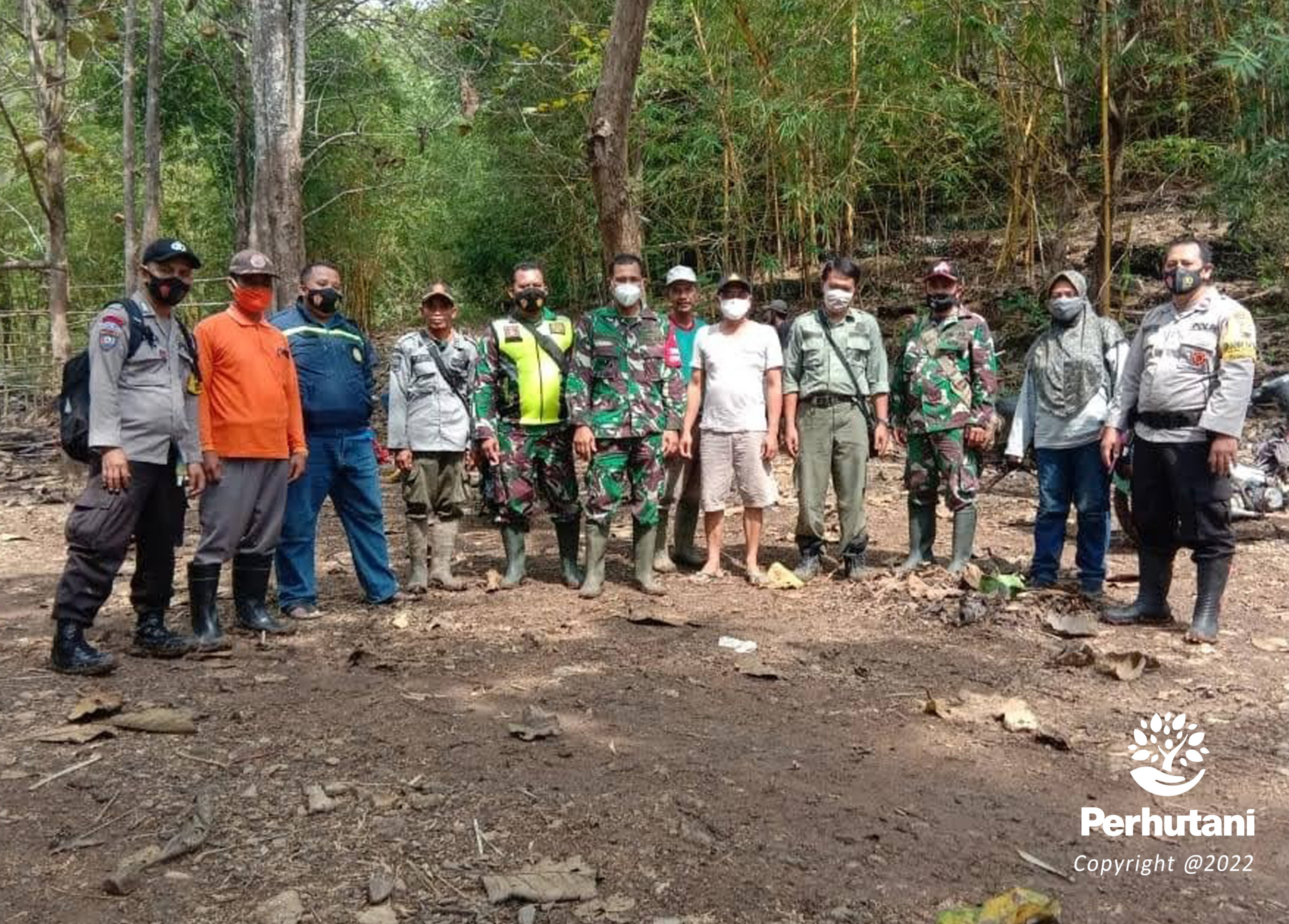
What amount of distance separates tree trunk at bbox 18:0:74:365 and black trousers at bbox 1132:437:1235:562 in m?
10.2

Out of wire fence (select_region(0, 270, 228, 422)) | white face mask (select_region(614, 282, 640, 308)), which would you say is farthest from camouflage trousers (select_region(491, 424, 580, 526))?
wire fence (select_region(0, 270, 228, 422))

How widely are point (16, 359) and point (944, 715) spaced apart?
14.7 meters

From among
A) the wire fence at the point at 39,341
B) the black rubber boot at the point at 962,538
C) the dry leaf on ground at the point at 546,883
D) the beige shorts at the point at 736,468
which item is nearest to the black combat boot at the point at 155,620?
the dry leaf on ground at the point at 546,883

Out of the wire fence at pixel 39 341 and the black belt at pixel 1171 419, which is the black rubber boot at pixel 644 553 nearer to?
the black belt at pixel 1171 419

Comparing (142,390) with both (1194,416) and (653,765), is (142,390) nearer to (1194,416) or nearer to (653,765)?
(653,765)

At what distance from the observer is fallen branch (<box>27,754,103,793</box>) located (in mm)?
3119

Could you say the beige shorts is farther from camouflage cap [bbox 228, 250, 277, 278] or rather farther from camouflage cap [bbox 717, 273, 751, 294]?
camouflage cap [bbox 228, 250, 277, 278]

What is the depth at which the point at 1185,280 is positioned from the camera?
176 inches

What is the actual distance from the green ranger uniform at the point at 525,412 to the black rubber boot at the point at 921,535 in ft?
6.18

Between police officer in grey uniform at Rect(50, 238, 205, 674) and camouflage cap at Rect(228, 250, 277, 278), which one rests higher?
camouflage cap at Rect(228, 250, 277, 278)

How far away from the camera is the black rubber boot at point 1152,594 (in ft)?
15.6

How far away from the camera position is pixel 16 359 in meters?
14.4

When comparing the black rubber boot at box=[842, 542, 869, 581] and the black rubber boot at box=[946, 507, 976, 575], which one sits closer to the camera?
the black rubber boot at box=[946, 507, 976, 575]

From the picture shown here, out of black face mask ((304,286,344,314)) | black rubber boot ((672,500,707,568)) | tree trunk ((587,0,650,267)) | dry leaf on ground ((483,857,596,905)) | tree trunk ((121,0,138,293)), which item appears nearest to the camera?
dry leaf on ground ((483,857,596,905))
